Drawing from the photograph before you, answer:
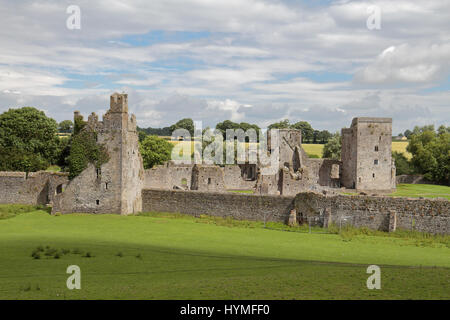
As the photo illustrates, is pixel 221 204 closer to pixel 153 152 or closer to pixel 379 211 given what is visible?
pixel 379 211

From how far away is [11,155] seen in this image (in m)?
48.8

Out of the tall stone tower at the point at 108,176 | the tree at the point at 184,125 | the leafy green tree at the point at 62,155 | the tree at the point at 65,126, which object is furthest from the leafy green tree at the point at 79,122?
the tree at the point at 65,126

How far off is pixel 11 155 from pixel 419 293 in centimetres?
4617

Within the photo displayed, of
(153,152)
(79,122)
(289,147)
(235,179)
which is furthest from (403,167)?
(79,122)

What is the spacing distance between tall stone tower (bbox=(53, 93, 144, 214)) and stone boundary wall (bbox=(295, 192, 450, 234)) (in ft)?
42.1

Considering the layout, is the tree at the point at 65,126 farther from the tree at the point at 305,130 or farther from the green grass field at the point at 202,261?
Result: the green grass field at the point at 202,261

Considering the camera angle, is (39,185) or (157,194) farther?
(39,185)

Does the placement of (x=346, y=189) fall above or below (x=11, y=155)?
below

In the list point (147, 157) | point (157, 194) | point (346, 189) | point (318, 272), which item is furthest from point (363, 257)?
point (147, 157)

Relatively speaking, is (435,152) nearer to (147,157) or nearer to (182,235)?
(147,157)

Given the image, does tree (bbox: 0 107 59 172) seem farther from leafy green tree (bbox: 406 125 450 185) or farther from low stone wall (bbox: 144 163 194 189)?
leafy green tree (bbox: 406 125 450 185)

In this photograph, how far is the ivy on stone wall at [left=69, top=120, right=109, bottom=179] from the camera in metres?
33.3

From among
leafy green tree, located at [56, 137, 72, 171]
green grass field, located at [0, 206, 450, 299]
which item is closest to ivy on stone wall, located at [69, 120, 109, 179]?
green grass field, located at [0, 206, 450, 299]
